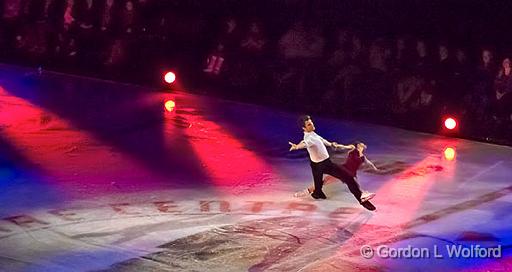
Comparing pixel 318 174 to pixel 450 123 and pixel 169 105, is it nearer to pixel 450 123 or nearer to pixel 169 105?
pixel 450 123

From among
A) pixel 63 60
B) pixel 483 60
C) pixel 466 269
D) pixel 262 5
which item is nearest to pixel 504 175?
pixel 483 60

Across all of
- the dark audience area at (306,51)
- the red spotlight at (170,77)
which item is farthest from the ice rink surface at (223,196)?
the red spotlight at (170,77)

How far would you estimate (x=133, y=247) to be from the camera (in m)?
6.94

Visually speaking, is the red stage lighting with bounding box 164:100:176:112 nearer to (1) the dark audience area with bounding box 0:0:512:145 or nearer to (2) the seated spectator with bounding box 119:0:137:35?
(1) the dark audience area with bounding box 0:0:512:145

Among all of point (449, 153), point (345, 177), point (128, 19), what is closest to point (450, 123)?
point (449, 153)

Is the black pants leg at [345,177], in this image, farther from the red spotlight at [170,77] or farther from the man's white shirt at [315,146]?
the red spotlight at [170,77]

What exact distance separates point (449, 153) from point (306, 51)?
3.31 metres

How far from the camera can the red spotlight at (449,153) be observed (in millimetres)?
10516

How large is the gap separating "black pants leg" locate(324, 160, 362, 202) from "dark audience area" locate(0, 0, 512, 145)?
410 cm

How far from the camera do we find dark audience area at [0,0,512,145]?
11789 mm

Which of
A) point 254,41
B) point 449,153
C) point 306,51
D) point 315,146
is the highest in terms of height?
point 254,41

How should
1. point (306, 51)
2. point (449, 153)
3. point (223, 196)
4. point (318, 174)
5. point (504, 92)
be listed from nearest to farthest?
point (318, 174), point (223, 196), point (449, 153), point (504, 92), point (306, 51)

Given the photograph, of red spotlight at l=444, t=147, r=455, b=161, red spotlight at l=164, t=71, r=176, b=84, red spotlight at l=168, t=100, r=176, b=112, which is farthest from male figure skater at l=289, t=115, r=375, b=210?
A: red spotlight at l=164, t=71, r=176, b=84

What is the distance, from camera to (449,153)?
10.7 metres
